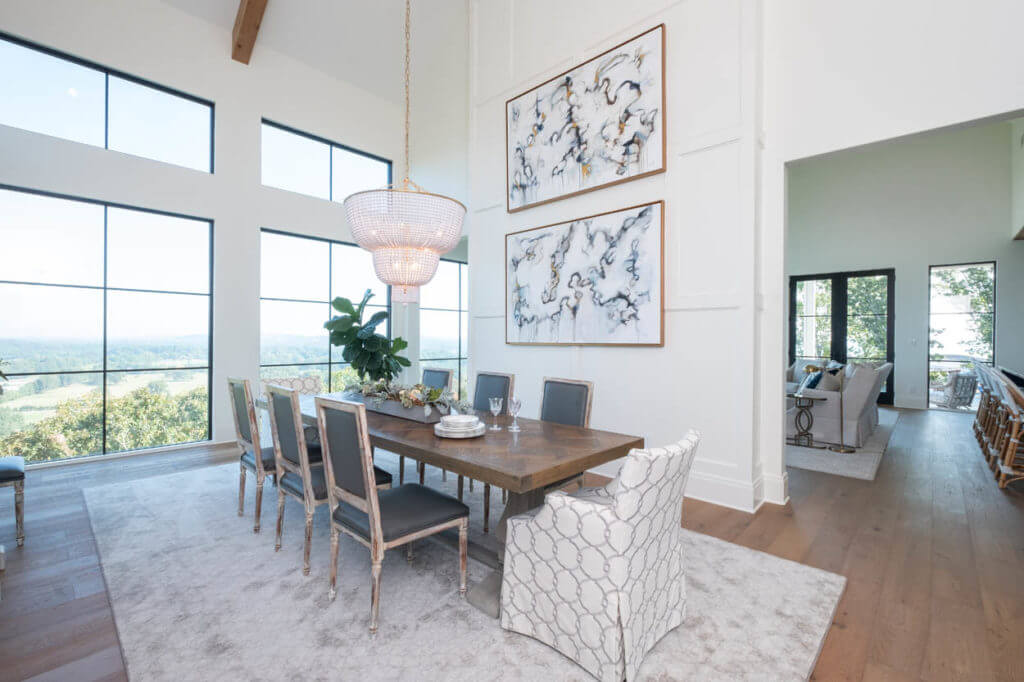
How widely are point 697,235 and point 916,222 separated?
6.93 metres

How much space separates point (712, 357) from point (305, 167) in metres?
5.58

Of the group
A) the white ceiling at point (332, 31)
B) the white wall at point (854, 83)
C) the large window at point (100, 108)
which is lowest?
the white wall at point (854, 83)

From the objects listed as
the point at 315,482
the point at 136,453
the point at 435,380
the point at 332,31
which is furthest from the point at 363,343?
the point at 332,31

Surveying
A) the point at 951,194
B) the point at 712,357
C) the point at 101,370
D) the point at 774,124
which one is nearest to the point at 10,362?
the point at 101,370

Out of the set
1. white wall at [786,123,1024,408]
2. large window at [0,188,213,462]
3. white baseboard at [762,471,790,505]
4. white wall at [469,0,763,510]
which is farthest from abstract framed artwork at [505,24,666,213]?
white wall at [786,123,1024,408]

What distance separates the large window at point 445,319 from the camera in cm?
759

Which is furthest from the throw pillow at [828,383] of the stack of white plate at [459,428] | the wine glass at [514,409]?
the stack of white plate at [459,428]

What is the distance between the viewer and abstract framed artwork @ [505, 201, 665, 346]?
12.5 ft

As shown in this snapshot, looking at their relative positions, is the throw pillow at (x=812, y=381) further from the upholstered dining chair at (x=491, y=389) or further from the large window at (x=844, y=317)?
the upholstered dining chair at (x=491, y=389)

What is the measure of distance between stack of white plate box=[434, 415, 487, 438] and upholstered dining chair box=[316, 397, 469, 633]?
314mm

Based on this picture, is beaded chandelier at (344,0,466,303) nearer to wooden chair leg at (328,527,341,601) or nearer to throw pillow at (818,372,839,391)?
wooden chair leg at (328,527,341,601)

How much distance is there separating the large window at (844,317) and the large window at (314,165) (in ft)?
25.6

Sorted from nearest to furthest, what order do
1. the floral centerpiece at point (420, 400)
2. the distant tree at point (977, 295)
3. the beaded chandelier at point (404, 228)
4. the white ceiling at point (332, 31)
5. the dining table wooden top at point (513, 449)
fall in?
the dining table wooden top at point (513, 449) < the floral centerpiece at point (420, 400) < the beaded chandelier at point (404, 228) < the white ceiling at point (332, 31) < the distant tree at point (977, 295)

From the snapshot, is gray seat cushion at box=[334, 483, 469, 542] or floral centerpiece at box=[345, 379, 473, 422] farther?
floral centerpiece at box=[345, 379, 473, 422]
